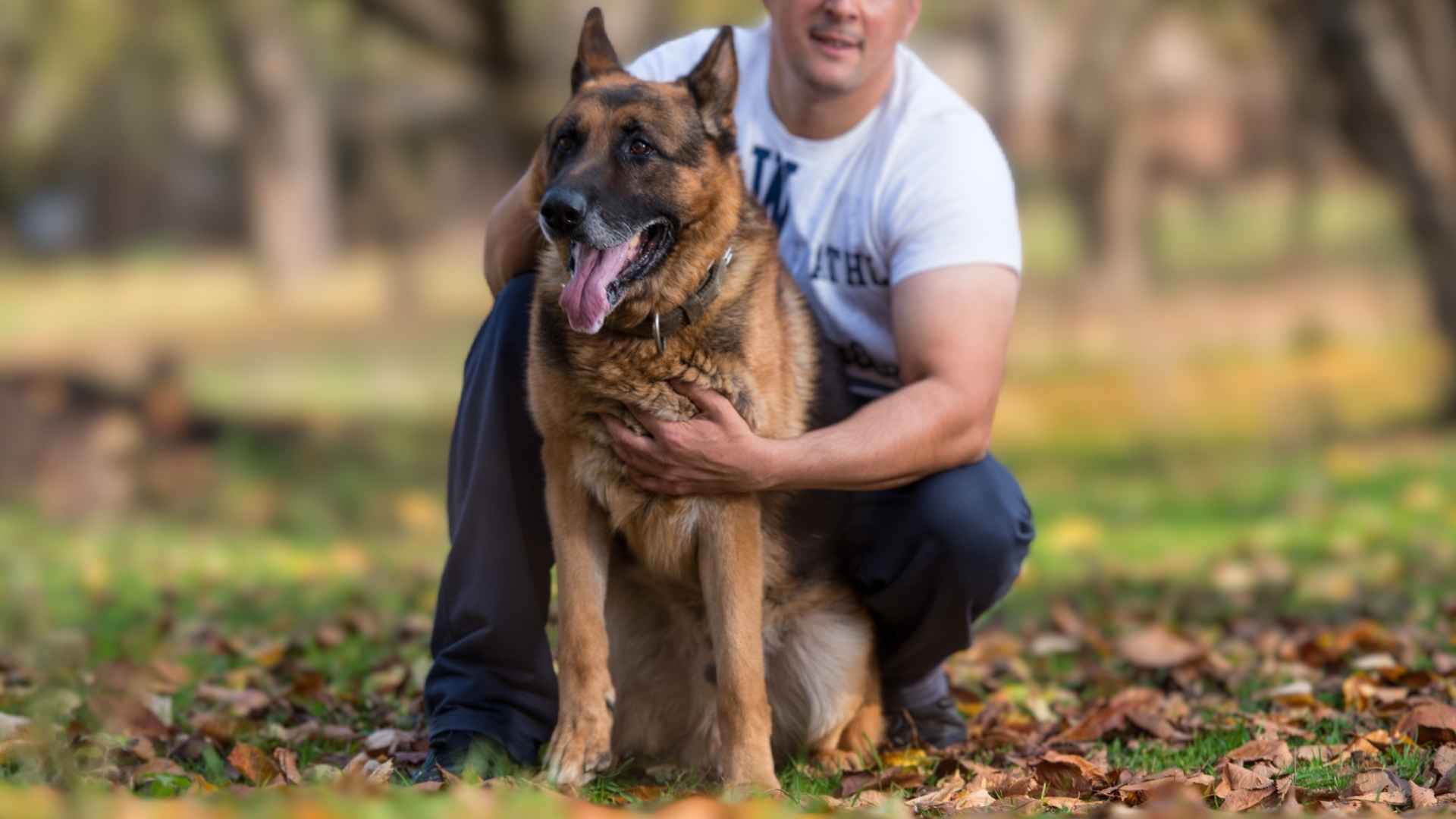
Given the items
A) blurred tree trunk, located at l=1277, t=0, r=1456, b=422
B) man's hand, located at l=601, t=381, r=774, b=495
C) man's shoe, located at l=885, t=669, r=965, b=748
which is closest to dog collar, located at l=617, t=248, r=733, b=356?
man's hand, located at l=601, t=381, r=774, b=495

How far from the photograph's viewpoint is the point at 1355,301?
11641 mm

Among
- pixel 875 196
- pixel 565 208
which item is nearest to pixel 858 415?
pixel 875 196

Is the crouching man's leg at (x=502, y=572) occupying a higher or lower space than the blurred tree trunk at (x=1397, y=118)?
lower

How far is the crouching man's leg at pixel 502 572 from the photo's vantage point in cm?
328

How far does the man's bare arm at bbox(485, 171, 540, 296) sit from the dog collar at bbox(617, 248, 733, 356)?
47 centimetres

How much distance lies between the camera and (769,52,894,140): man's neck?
3590 millimetres

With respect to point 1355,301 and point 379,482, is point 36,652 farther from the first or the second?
point 1355,301

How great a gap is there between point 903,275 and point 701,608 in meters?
0.90

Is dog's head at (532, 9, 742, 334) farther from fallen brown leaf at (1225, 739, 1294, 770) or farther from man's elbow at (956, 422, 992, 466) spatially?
fallen brown leaf at (1225, 739, 1294, 770)

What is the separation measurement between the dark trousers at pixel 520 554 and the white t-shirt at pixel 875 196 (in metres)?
0.44

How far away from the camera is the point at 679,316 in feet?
10.2

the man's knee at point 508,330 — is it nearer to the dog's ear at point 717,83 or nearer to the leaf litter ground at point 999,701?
the dog's ear at point 717,83

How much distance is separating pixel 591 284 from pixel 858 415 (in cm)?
67

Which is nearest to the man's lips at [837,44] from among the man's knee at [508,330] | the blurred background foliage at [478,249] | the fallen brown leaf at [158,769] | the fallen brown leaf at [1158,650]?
the man's knee at [508,330]
